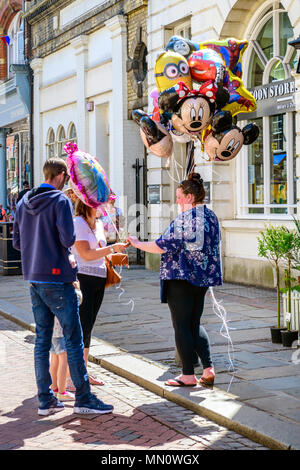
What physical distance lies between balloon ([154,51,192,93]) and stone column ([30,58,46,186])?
717 inches

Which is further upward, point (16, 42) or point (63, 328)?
point (16, 42)

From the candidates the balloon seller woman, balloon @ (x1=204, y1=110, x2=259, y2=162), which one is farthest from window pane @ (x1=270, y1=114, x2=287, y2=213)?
the balloon seller woman

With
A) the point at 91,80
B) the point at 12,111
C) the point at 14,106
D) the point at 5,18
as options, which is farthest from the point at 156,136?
the point at 5,18

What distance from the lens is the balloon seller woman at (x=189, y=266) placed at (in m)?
6.20

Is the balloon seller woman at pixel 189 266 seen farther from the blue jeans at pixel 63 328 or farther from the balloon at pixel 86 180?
the blue jeans at pixel 63 328

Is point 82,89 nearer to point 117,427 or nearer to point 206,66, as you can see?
point 206,66

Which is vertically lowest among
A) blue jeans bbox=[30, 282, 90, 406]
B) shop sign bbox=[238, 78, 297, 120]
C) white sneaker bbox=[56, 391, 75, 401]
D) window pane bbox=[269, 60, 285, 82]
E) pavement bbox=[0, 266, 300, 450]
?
white sneaker bbox=[56, 391, 75, 401]

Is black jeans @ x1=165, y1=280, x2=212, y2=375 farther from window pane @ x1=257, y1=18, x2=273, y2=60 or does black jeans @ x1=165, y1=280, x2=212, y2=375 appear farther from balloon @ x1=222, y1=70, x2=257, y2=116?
window pane @ x1=257, y1=18, x2=273, y2=60

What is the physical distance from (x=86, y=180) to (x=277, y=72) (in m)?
7.64

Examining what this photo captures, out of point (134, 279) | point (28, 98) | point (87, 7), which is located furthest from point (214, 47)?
point (28, 98)

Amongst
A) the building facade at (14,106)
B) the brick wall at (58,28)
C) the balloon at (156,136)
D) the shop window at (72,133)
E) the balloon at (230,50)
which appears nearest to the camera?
the balloon at (156,136)

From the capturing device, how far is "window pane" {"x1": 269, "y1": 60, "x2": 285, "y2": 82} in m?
12.8

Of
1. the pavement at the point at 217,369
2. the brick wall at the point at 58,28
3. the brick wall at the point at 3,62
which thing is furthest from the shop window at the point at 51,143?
the pavement at the point at 217,369

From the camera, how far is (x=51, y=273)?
565 centimetres
